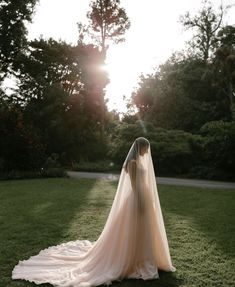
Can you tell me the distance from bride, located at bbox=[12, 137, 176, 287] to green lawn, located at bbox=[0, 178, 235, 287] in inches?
8.0

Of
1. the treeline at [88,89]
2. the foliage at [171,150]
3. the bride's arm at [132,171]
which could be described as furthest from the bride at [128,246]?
the treeline at [88,89]

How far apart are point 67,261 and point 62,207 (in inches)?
201

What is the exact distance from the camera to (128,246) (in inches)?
224

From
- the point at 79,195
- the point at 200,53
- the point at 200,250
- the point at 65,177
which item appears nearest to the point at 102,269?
the point at 200,250

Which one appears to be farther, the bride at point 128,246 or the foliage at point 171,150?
the foliage at point 171,150

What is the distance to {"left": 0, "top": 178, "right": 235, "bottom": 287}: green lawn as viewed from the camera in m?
5.88

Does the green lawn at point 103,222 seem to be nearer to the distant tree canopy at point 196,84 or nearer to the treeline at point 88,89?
the treeline at point 88,89

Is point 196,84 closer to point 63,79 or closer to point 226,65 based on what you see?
point 226,65

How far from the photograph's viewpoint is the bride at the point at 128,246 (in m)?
5.62

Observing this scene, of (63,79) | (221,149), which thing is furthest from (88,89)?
(221,149)

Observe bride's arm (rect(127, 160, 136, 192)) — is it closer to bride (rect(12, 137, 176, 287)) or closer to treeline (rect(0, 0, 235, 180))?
bride (rect(12, 137, 176, 287))

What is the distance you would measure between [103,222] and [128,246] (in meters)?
3.86

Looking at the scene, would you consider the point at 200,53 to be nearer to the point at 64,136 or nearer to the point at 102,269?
the point at 64,136

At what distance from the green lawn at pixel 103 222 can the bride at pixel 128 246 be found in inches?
8.0
